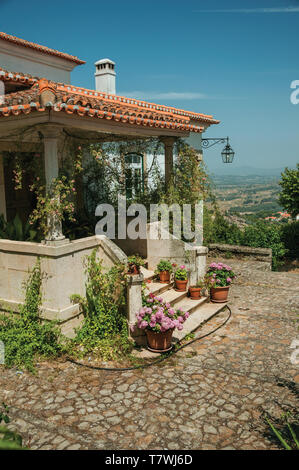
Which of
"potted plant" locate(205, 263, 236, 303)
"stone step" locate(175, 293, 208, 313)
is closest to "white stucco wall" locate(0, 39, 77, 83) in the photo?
"potted plant" locate(205, 263, 236, 303)

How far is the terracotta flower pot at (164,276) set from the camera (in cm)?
861

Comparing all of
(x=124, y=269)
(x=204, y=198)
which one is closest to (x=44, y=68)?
(x=204, y=198)

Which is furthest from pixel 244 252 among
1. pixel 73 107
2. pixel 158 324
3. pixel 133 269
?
pixel 73 107

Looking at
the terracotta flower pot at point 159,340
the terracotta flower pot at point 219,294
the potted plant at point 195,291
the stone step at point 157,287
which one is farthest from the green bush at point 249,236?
the terracotta flower pot at point 159,340

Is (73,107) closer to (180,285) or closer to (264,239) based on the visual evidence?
(180,285)

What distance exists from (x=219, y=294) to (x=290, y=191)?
9410 millimetres

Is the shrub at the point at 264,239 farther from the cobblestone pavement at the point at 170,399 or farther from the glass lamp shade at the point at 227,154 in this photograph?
the cobblestone pavement at the point at 170,399

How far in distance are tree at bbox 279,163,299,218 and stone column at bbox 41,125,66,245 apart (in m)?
12.5

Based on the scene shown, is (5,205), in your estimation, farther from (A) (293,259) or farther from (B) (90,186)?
(A) (293,259)

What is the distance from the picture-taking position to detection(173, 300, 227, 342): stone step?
7.16 meters

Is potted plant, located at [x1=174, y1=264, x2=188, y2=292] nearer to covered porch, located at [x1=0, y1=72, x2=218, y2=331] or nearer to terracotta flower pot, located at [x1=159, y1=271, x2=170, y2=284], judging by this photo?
terracotta flower pot, located at [x1=159, y1=271, x2=170, y2=284]

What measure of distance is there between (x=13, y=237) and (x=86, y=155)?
4.35 meters

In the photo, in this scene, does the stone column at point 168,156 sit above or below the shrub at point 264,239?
above

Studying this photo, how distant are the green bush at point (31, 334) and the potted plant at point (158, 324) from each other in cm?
146
